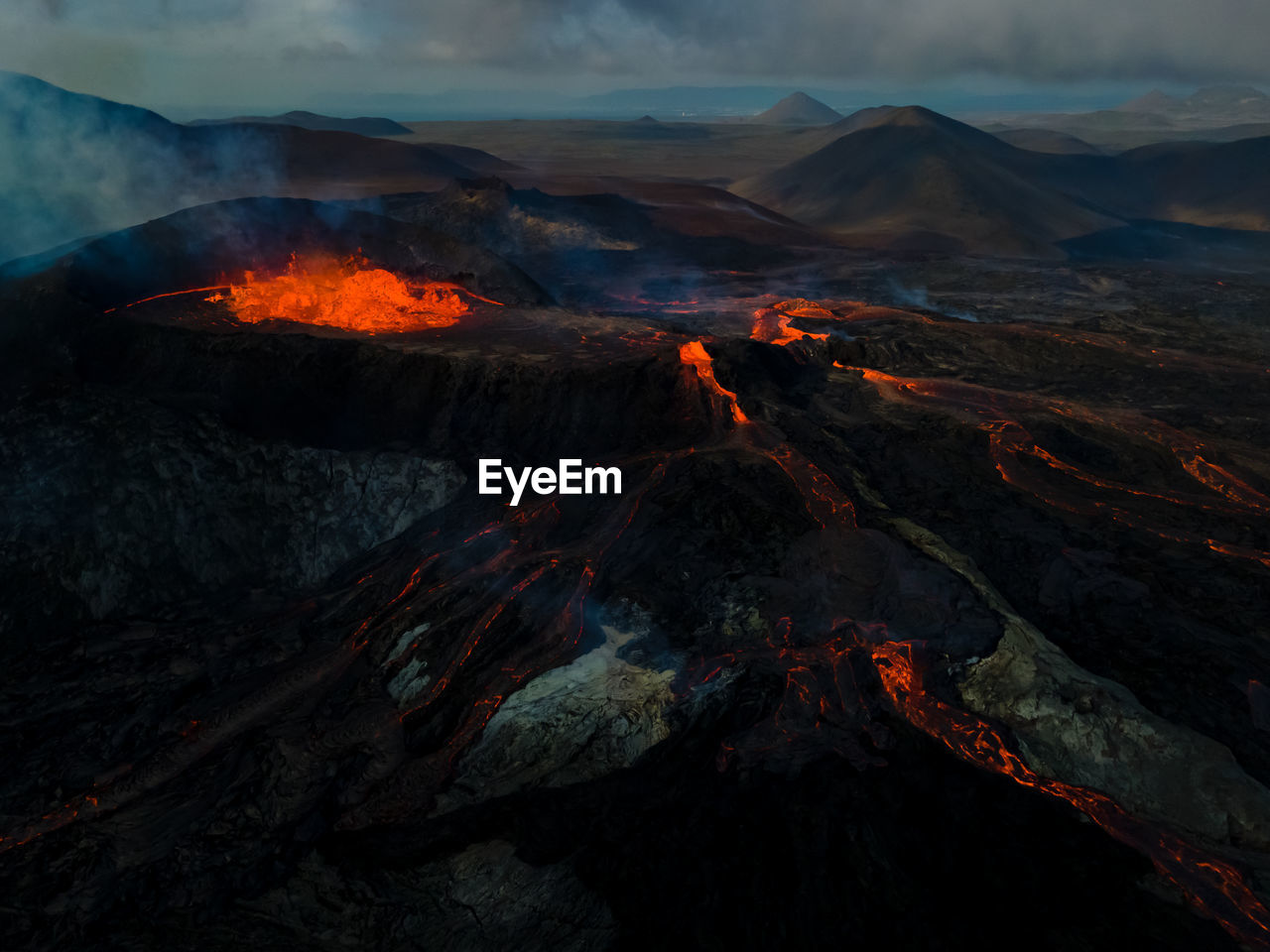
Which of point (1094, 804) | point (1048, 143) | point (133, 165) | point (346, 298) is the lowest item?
point (1094, 804)

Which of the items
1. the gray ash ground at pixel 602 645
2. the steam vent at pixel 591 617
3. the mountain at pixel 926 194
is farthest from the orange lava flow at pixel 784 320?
the mountain at pixel 926 194

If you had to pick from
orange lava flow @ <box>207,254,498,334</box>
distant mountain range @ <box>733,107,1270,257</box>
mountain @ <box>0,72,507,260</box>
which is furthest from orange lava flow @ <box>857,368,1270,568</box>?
mountain @ <box>0,72,507,260</box>

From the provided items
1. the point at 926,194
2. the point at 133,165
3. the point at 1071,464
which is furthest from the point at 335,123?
the point at 1071,464

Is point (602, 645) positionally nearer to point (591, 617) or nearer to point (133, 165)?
point (591, 617)

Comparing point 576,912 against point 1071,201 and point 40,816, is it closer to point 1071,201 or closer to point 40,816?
point 40,816

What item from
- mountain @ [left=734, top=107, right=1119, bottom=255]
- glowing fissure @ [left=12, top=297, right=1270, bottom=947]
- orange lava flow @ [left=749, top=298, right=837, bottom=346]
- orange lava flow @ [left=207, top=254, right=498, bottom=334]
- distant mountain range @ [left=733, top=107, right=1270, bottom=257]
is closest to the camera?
glowing fissure @ [left=12, top=297, right=1270, bottom=947]

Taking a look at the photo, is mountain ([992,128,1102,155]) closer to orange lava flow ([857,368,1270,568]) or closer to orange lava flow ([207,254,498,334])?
orange lava flow ([857,368,1270,568])
